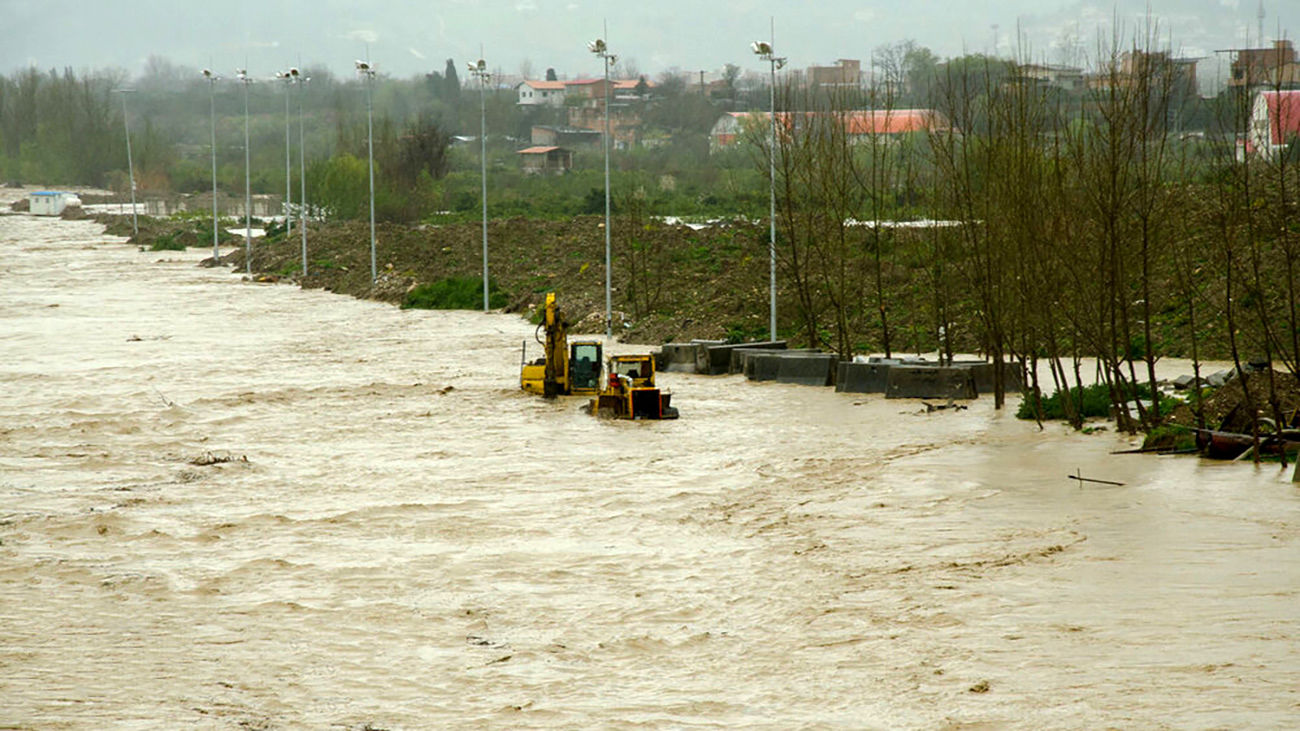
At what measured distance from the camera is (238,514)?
1975cm

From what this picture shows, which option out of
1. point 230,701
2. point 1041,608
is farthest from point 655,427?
point 230,701

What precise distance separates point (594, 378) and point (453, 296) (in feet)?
84.5

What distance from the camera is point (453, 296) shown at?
186ft

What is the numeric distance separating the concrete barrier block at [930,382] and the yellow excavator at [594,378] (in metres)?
4.59

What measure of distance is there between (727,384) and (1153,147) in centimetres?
1323

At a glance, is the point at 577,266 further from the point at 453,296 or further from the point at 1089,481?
the point at 1089,481

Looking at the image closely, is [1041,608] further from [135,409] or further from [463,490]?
[135,409]

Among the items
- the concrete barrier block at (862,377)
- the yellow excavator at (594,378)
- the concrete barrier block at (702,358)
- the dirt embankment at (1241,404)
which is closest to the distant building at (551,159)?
the concrete barrier block at (702,358)

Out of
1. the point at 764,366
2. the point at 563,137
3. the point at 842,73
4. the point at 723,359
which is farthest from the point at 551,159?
the point at 764,366

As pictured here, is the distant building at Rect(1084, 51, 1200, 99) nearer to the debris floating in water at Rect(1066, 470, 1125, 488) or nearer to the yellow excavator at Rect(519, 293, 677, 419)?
the debris floating in water at Rect(1066, 470, 1125, 488)

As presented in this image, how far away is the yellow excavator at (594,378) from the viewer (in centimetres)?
2797

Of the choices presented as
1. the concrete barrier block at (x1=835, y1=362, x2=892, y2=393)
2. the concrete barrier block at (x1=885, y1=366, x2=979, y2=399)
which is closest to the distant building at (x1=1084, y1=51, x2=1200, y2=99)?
the concrete barrier block at (x1=885, y1=366, x2=979, y2=399)

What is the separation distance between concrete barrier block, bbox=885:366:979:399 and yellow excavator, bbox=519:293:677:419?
15.1 ft

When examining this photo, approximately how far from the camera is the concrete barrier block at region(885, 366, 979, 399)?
29.8 metres
